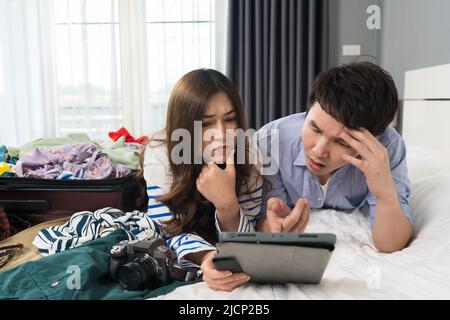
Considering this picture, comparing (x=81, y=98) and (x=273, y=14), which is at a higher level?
(x=273, y=14)

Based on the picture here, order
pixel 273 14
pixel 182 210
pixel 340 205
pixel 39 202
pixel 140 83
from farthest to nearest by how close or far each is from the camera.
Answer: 1. pixel 140 83
2. pixel 273 14
3. pixel 39 202
4. pixel 340 205
5. pixel 182 210

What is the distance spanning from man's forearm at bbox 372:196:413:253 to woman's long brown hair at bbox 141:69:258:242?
318mm

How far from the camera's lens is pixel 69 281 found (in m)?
0.67

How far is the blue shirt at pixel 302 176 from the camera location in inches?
41.0

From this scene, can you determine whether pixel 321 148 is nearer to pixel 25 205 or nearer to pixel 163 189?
pixel 163 189

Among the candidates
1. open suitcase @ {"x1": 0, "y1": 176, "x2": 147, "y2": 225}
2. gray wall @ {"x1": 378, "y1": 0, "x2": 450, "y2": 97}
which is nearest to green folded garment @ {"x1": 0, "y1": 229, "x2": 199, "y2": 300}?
open suitcase @ {"x1": 0, "y1": 176, "x2": 147, "y2": 225}

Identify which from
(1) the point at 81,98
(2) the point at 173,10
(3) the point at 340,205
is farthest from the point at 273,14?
(3) the point at 340,205

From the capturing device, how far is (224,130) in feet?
2.93

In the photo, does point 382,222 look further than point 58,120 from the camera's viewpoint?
No

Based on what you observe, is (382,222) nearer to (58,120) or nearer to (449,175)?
(449,175)

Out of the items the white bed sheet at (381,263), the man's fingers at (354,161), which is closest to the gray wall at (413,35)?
the white bed sheet at (381,263)

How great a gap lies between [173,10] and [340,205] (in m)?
2.23

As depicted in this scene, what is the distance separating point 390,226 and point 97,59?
8.57 feet

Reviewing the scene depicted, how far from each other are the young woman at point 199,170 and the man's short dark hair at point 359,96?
0.20m
